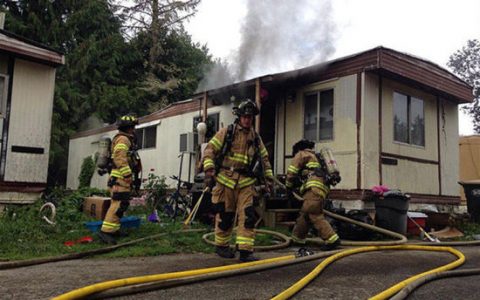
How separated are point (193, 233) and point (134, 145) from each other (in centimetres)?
172

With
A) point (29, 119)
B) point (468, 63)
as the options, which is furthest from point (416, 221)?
point (468, 63)

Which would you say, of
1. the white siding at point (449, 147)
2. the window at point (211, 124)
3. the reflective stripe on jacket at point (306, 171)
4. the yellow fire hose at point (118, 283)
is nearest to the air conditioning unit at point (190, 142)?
the window at point (211, 124)

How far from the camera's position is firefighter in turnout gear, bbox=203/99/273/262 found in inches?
193

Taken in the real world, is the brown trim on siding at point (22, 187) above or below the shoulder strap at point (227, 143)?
below

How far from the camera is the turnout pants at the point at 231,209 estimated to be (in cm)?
485

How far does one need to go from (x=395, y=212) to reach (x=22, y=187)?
23.3ft

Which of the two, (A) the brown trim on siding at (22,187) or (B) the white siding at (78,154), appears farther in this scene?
(B) the white siding at (78,154)

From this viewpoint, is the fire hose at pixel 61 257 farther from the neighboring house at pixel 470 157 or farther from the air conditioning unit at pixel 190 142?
the neighboring house at pixel 470 157

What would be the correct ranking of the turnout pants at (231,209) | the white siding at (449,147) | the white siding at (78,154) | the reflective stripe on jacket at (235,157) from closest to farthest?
1. the turnout pants at (231,209)
2. the reflective stripe on jacket at (235,157)
3. the white siding at (449,147)
4. the white siding at (78,154)

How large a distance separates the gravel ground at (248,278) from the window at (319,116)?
451 centimetres

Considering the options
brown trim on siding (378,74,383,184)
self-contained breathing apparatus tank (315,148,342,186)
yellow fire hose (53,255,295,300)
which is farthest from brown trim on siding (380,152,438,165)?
yellow fire hose (53,255,295,300)

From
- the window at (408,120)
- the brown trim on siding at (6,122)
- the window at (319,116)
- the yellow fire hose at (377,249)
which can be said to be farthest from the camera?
the window at (408,120)

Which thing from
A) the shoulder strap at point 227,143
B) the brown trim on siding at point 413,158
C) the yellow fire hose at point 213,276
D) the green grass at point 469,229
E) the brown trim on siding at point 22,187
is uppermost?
the brown trim on siding at point 413,158

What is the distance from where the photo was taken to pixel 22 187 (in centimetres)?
869
